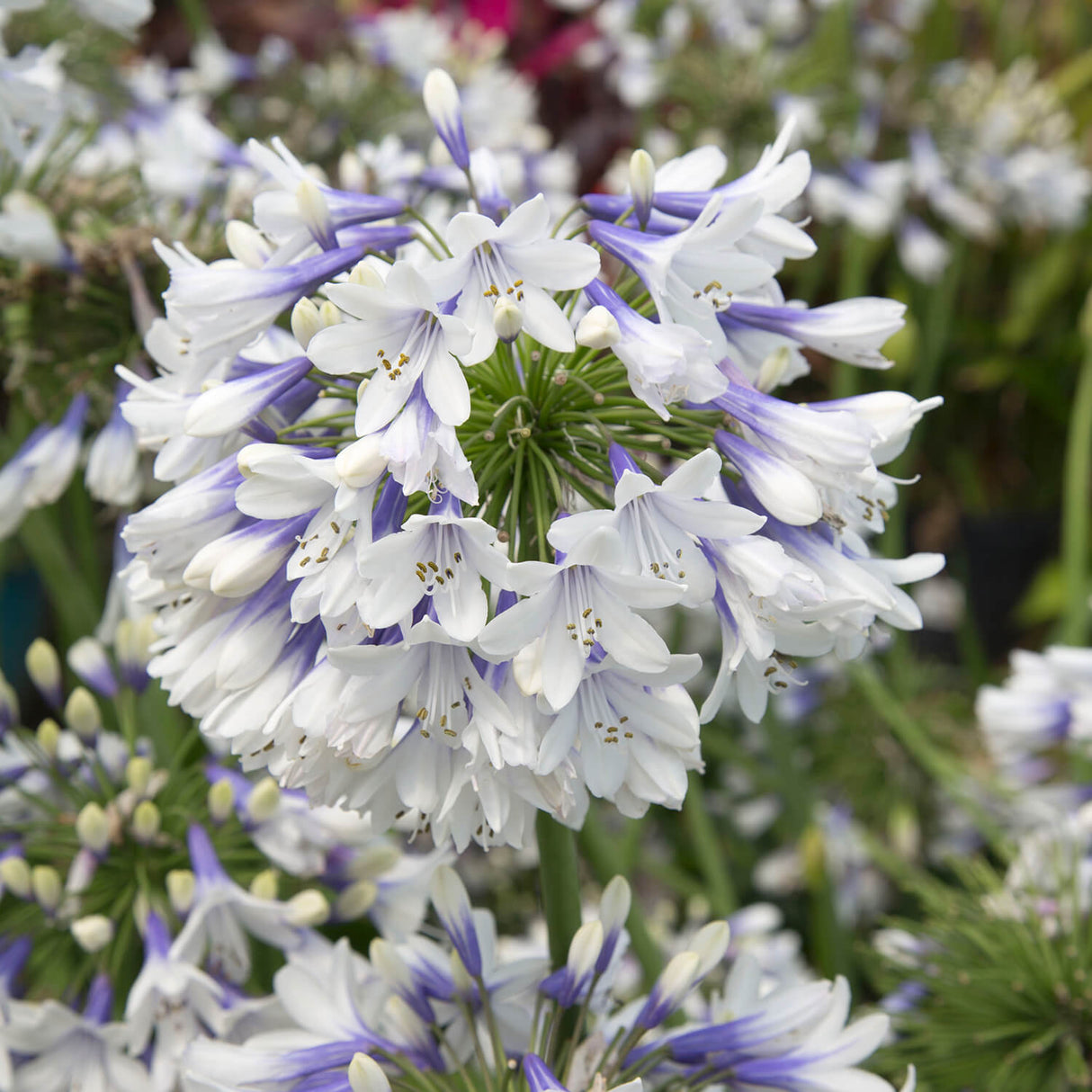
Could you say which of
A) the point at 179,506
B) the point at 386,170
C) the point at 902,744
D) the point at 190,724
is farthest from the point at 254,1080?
the point at 902,744

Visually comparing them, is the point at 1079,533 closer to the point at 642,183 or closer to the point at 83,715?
the point at 642,183

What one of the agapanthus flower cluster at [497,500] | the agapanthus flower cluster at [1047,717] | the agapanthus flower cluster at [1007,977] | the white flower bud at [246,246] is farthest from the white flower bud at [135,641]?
the agapanthus flower cluster at [1047,717]

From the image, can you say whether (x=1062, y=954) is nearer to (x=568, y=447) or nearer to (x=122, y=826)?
(x=568, y=447)

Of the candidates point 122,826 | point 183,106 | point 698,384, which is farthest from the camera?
point 183,106

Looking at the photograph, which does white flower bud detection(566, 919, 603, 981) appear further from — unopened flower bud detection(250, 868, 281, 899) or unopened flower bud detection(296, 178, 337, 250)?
unopened flower bud detection(296, 178, 337, 250)

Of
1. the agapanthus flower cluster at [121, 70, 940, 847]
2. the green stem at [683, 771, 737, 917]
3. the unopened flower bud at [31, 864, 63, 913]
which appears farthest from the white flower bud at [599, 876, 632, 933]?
the green stem at [683, 771, 737, 917]

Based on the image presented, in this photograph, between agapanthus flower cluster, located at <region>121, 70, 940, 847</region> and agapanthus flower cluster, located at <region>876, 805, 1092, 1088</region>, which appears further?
agapanthus flower cluster, located at <region>876, 805, 1092, 1088</region>
